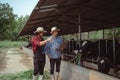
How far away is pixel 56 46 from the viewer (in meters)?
8.77

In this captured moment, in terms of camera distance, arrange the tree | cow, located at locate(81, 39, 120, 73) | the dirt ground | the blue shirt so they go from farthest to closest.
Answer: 1. the tree
2. the dirt ground
3. cow, located at locate(81, 39, 120, 73)
4. the blue shirt

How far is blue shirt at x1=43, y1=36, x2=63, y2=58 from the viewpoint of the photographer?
8.73 metres

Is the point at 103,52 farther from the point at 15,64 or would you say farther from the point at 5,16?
the point at 5,16

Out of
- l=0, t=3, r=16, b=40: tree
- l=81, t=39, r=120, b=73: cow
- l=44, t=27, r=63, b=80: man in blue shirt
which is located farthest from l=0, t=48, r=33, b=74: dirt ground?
l=0, t=3, r=16, b=40: tree

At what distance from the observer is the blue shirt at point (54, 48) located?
8727 mm

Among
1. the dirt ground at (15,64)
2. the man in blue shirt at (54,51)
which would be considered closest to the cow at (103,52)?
the man in blue shirt at (54,51)

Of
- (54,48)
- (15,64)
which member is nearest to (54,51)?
(54,48)

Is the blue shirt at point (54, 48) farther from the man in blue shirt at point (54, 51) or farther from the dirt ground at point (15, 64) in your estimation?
the dirt ground at point (15, 64)

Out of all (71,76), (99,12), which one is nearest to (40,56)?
(71,76)

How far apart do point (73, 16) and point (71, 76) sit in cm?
425

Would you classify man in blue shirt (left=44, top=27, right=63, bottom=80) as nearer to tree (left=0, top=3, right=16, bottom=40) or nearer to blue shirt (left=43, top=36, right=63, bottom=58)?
blue shirt (left=43, top=36, right=63, bottom=58)

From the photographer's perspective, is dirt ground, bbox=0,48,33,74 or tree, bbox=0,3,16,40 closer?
dirt ground, bbox=0,48,33,74

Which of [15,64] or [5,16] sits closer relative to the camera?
[15,64]

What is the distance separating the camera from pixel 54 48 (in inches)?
345
